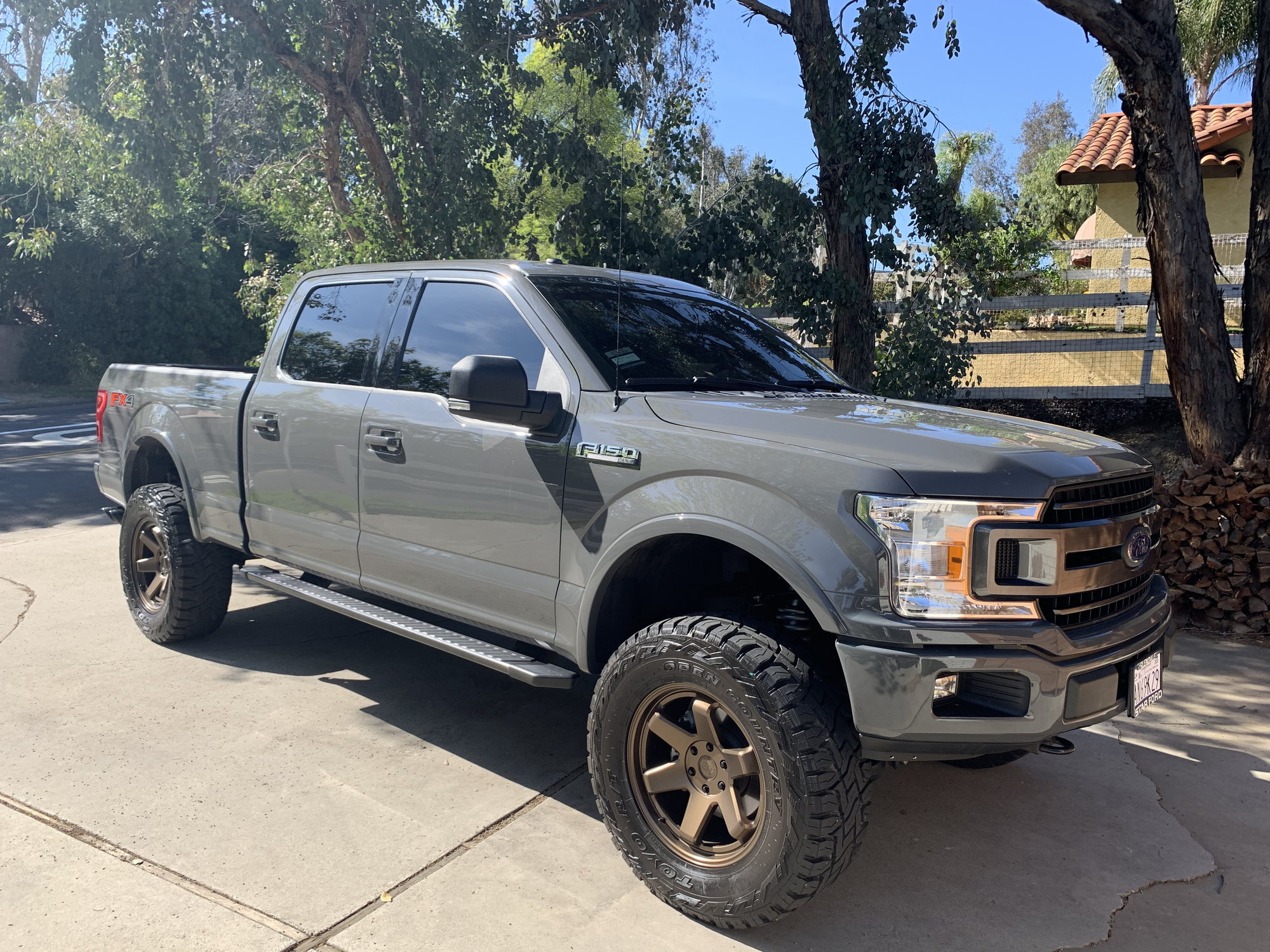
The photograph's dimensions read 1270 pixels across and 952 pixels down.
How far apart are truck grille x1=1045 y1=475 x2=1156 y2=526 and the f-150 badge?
1261 millimetres

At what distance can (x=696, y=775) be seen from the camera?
3.13m

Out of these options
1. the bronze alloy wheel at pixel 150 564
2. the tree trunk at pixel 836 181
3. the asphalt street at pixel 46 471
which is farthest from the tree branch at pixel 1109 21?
the asphalt street at pixel 46 471

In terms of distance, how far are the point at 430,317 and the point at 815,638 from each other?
2.20 m

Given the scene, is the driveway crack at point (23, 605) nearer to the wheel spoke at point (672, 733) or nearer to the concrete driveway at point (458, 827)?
the concrete driveway at point (458, 827)

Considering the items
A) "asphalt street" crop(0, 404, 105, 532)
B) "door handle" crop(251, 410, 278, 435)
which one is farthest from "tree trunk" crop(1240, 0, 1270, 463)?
"asphalt street" crop(0, 404, 105, 532)

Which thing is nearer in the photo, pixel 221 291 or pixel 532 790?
pixel 532 790

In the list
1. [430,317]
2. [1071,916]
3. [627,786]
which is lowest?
[1071,916]

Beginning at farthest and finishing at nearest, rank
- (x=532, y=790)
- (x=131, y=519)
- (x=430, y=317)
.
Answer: (x=131, y=519), (x=430, y=317), (x=532, y=790)

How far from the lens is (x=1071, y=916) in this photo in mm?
3148

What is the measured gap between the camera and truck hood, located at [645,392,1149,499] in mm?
2744

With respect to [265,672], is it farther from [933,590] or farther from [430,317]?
[933,590]

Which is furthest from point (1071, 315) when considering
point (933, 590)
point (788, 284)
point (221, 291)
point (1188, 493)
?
point (221, 291)

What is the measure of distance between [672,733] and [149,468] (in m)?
4.25

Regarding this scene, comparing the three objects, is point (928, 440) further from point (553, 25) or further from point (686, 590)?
point (553, 25)
